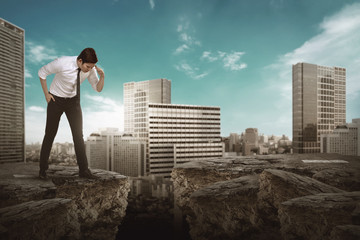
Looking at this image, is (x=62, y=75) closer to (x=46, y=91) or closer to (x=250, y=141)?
(x=46, y=91)

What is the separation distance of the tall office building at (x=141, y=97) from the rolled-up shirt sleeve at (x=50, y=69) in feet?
253

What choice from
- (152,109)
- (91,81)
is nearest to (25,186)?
(91,81)

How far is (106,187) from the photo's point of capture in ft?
10.7

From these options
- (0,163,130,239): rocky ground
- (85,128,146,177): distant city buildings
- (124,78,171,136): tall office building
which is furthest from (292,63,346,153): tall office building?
(0,163,130,239): rocky ground

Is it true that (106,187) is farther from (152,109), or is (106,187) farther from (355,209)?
(152,109)

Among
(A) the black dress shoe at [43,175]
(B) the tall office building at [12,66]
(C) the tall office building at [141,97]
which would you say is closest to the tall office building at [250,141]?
(C) the tall office building at [141,97]

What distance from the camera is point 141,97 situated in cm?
8656

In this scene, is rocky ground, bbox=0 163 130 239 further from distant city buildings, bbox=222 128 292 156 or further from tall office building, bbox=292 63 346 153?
tall office building, bbox=292 63 346 153

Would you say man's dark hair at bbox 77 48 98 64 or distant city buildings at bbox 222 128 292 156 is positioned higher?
man's dark hair at bbox 77 48 98 64

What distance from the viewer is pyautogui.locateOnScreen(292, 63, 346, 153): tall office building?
171 feet

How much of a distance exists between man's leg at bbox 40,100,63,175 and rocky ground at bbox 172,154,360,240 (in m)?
2.36

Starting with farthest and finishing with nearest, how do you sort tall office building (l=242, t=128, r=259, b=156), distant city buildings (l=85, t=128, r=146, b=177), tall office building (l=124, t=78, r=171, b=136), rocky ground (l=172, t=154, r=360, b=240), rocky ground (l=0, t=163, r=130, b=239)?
tall office building (l=124, t=78, r=171, b=136) → tall office building (l=242, t=128, r=259, b=156) → distant city buildings (l=85, t=128, r=146, b=177) → rocky ground (l=0, t=163, r=130, b=239) → rocky ground (l=172, t=154, r=360, b=240)

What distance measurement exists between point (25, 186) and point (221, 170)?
3264 millimetres

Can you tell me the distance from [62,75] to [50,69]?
200 mm
